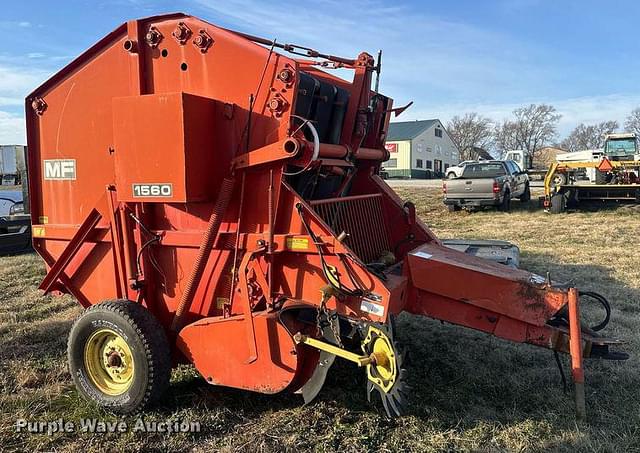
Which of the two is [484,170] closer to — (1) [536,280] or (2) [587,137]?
(1) [536,280]

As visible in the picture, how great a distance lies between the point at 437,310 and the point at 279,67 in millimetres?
1868

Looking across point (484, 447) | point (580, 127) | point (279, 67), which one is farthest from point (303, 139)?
point (580, 127)

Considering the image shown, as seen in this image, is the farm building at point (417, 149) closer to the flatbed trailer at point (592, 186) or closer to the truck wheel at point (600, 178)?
the truck wheel at point (600, 178)

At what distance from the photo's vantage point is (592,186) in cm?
1584

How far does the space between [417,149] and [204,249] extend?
1981 inches

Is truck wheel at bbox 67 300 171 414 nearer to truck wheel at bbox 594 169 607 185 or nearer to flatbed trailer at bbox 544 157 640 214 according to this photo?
flatbed trailer at bbox 544 157 640 214

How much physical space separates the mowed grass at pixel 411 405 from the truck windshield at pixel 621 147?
18.5 metres

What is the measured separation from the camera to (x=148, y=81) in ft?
12.4

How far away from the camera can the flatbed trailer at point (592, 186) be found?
50.9ft

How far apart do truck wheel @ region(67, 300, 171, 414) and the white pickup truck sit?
46.5 feet

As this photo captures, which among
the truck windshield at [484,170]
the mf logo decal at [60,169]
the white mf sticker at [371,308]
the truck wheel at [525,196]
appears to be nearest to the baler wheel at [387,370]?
the white mf sticker at [371,308]

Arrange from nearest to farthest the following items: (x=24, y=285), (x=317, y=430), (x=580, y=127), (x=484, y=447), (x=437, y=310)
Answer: (x=484, y=447) → (x=317, y=430) → (x=437, y=310) → (x=24, y=285) → (x=580, y=127)

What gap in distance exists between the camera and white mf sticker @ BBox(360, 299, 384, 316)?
10.4 feet

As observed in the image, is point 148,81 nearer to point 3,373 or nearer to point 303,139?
point 303,139
